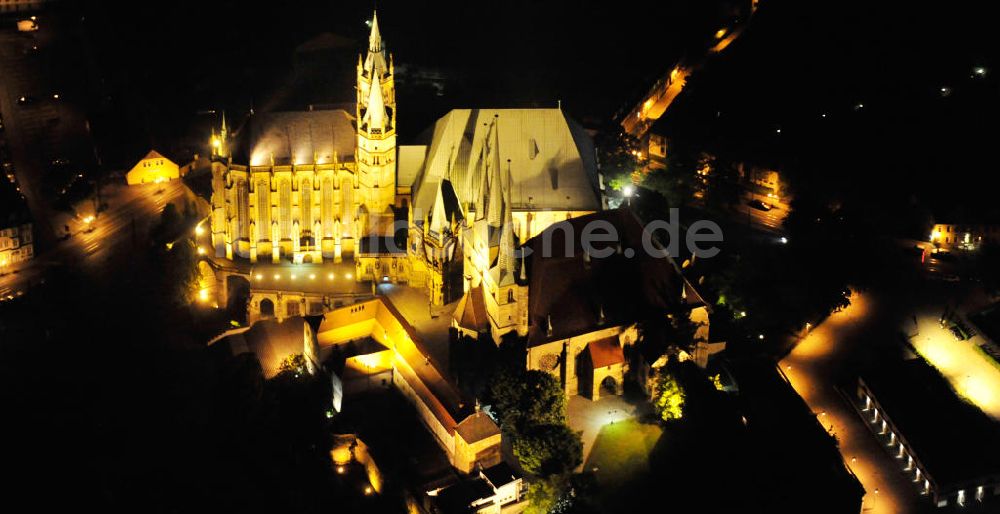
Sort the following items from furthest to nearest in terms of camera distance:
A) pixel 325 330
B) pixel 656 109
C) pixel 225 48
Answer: pixel 225 48 < pixel 656 109 < pixel 325 330

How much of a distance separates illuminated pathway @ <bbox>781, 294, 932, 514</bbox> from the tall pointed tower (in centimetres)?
3326

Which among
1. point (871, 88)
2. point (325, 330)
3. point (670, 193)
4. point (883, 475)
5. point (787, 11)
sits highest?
point (787, 11)

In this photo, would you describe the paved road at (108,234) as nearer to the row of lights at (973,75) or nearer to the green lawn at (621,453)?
the green lawn at (621,453)

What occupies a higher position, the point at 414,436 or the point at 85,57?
the point at 85,57

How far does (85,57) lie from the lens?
113875mm

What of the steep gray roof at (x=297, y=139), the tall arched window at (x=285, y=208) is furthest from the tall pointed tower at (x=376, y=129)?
the tall arched window at (x=285, y=208)

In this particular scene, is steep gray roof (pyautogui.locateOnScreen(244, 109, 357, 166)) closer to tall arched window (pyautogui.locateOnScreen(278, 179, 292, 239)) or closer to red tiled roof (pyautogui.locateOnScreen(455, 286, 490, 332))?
tall arched window (pyautogui.locateOnScreen(278, 179, 292, 239))

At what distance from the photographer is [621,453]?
209ft

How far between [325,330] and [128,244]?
1129 inches

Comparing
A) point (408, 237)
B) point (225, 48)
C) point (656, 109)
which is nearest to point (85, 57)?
point (225, 48)

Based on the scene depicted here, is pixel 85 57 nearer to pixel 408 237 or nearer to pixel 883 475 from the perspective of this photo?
pixel 408 237

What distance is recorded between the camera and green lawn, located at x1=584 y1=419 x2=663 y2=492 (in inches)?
2451

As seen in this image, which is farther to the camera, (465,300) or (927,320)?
(927,320)

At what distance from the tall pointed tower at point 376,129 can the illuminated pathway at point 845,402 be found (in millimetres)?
33257
